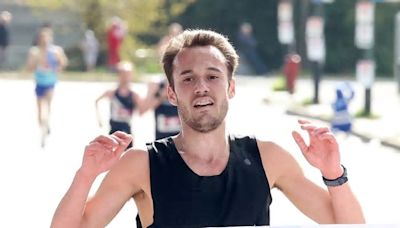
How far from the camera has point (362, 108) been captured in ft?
88.2

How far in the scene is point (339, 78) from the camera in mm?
44656

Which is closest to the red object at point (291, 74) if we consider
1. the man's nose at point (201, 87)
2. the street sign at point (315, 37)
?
the street sign at point (315, 37)

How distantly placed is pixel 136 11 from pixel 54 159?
28.4 metres

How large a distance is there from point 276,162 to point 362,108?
2259 cm

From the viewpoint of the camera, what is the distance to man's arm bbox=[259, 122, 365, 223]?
440 centimetres

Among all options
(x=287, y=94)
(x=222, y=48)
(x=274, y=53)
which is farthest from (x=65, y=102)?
(x=222, y=48)

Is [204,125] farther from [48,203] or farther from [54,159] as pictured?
[54,159]

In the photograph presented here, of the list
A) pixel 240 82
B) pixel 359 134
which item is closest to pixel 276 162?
pixel 359 134

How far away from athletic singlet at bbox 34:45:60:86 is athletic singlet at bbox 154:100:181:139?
8.17 metres

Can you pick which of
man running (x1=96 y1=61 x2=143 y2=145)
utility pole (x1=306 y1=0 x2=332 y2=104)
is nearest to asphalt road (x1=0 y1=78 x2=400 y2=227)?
man running (x1=96 y1=61 x2=143 y2=145)

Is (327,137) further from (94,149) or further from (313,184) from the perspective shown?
(94,149)

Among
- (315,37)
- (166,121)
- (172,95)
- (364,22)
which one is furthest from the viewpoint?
(315,37)

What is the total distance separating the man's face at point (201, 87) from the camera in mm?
4305

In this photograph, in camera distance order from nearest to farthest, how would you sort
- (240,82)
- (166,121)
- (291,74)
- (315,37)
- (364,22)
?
(166,121)
(364,22)
(315,37)
(291,74)
(240,82)
